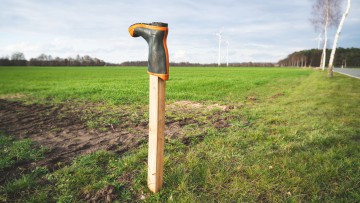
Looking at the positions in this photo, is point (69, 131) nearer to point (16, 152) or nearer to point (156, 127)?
point (16, 152)

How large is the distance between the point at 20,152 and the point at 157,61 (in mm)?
3038

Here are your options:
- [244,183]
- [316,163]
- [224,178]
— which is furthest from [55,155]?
[316,163]

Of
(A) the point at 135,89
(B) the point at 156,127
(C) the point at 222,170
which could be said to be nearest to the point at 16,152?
(B) the point at 156,127

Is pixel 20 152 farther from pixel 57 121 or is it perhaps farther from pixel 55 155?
pixel 57 121

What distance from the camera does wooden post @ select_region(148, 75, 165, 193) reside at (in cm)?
233

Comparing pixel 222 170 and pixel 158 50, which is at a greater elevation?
pixel 158 50

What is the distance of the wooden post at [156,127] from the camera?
7.64 feet

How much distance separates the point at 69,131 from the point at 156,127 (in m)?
3.53

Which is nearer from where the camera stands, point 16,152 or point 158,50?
point 158,50

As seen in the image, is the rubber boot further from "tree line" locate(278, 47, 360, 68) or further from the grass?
"tree line" locate(278, 47, 360, 68)

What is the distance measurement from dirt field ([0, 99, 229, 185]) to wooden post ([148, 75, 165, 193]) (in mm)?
1493

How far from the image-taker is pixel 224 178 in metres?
2.90

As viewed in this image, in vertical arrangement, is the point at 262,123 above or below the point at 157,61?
below

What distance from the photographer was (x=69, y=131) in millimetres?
5086
